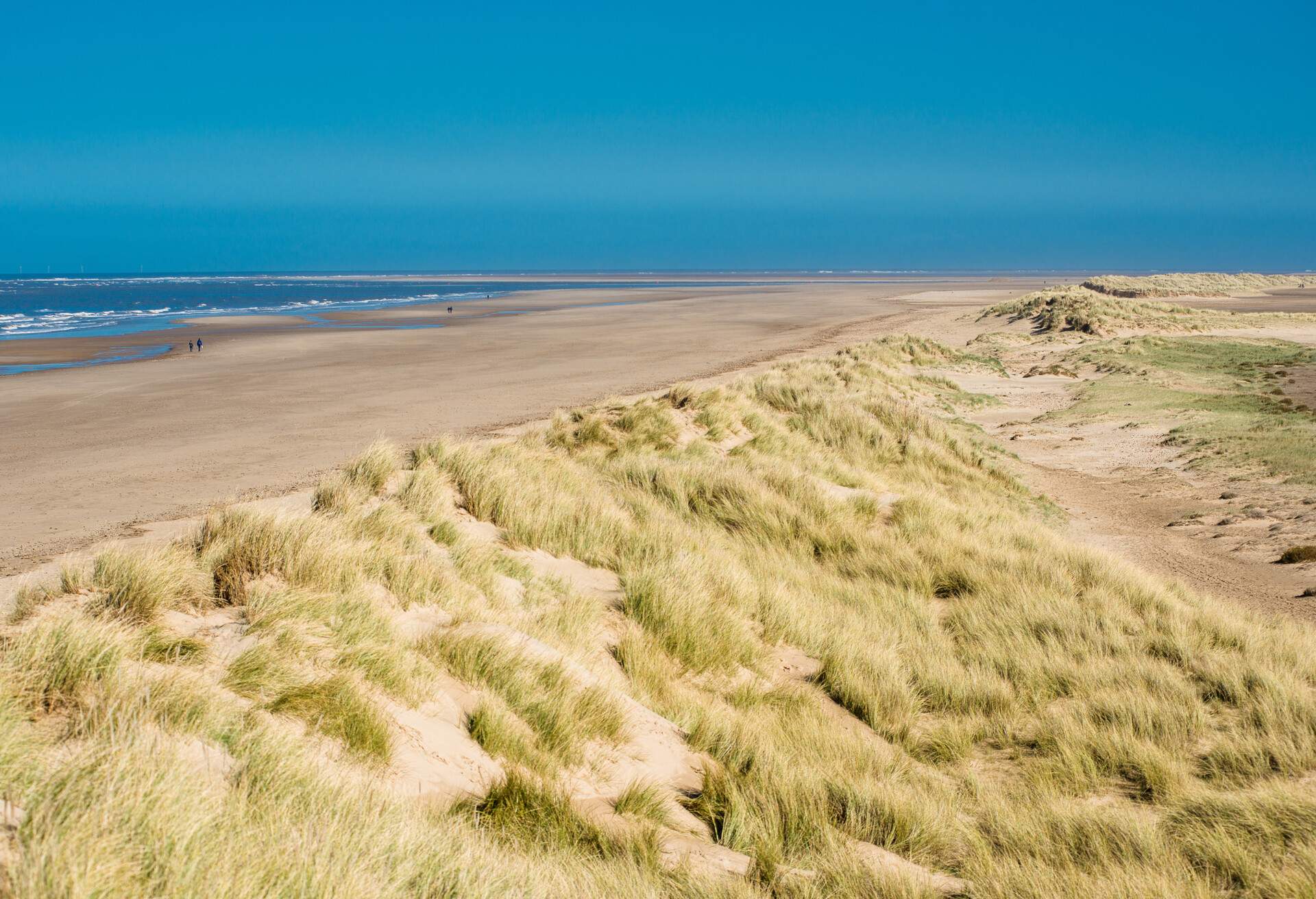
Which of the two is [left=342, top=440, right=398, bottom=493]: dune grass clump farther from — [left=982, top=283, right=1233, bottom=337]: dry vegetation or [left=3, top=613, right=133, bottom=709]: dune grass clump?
[left=982, top=283, right=1233, bottom=337]: dry vegetation

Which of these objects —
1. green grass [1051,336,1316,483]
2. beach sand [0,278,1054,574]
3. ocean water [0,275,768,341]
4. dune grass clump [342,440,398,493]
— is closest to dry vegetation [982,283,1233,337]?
green grass [1051,336,1316,483]

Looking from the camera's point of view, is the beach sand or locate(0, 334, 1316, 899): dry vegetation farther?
the beach sand

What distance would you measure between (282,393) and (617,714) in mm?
19488

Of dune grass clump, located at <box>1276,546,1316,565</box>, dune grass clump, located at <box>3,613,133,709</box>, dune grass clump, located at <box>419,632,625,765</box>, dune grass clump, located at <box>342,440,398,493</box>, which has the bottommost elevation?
dune grass clump, located at <box>1276,546,1316,565</box>

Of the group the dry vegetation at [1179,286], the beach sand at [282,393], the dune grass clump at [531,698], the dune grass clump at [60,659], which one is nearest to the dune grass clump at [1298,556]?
the dune grass clump at [531,698]

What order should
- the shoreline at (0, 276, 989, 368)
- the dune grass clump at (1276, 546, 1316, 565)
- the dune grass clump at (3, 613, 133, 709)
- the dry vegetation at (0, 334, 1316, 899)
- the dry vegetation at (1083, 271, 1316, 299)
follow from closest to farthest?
the dry vegetation at (0, 334, 1316, 899)
the dune grass clump at (3, 613, 133, 709)
the dune grass clump at (1276, 546, 1316, 565)
the shoreline at (0, 276, 989, 368)
the dry vegetation at (1083, 271, 1316, 299)

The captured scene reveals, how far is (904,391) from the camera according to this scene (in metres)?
22.1

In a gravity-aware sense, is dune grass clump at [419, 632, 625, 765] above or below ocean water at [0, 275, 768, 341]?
below

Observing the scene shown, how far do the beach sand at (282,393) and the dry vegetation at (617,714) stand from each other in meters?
4.73

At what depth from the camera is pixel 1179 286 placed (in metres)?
70.4

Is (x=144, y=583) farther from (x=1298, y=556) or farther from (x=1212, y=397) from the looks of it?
(x=1212, y=397)

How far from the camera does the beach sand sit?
37.2 ft

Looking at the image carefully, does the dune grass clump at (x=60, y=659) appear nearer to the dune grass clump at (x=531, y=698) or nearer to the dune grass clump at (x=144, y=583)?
the dune grass clump at (x=144, y=583)

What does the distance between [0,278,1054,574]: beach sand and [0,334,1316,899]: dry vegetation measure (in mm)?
4731
